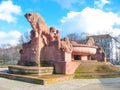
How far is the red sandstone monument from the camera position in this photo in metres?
16.7

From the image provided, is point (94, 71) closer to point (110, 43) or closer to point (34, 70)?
point (34, 70)

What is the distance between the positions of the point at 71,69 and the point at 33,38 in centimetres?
408

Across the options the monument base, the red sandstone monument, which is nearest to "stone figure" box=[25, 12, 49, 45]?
the red sandstone monument

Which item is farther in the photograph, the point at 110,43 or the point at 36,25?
the point at 110,43

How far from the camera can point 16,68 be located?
16844mm

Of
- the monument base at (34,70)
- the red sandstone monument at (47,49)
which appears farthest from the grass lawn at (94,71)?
the monument base at (34,70)

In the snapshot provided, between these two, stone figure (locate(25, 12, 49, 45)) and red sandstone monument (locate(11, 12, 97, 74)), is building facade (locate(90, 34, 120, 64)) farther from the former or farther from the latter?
stone figure (locate(25, 12, 49, 45))

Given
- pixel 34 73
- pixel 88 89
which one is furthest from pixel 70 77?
pixel 88 89

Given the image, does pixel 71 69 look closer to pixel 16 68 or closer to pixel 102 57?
pixel 16 68

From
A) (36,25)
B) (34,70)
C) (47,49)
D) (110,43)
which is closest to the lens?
(34,70)

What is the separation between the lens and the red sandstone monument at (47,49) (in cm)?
1674

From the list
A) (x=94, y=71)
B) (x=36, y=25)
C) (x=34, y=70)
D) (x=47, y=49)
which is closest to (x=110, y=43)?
(x=94, y=71)

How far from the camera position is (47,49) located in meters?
18.0

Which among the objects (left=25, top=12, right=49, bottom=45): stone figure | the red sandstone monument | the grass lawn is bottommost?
the grass lawn
